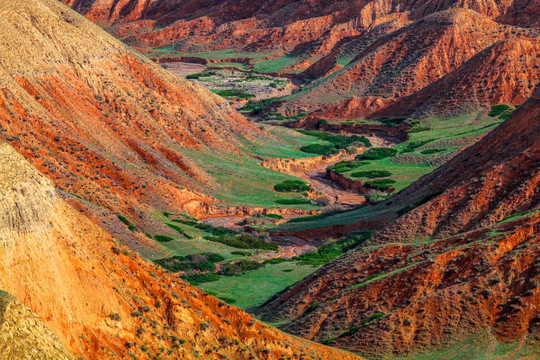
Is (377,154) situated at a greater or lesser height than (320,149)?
lesser

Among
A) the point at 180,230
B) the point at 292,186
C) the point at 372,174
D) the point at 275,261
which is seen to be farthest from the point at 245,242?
the point at 372,174

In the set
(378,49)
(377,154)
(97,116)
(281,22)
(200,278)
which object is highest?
(281,22)

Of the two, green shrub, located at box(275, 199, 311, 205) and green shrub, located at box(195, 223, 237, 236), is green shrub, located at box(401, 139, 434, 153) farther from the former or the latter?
green shrub, located at box(195, 223, 237, 236)

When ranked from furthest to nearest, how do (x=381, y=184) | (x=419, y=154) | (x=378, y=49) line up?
(x=378, y=49) → (x=419, y=154) → (x=381, y=184)

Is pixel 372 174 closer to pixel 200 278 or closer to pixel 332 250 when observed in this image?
pixel 332 250

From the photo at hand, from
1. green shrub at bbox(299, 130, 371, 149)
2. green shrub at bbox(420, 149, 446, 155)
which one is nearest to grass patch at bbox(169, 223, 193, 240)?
green shrub at bbox(420, 149, 446, 155)

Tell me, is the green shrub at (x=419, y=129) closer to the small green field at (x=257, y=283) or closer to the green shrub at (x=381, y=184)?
the green shrub at (x=381, y=184)

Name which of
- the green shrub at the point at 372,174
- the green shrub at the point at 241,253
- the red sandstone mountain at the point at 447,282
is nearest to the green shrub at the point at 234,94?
the green shrub at the point at 372,174

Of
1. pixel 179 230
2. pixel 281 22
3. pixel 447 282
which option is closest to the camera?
pixel 447 282
